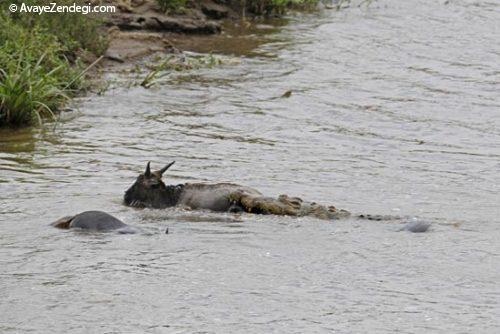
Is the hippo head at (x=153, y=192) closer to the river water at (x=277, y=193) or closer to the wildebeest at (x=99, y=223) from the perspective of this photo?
the river water at (x=277, y=193)

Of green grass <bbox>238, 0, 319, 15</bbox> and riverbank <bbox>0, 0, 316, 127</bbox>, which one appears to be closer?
riverbank <bbox>0, 0, 316, 127</bbox>

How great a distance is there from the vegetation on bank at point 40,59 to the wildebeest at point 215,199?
280cm

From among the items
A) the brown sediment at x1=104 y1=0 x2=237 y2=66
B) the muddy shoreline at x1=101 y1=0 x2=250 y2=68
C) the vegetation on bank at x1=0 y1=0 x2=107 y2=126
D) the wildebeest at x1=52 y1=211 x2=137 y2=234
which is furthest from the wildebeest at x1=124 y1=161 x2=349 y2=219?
the brown sediment at x1=104 y1=0 x2=237 y2=66

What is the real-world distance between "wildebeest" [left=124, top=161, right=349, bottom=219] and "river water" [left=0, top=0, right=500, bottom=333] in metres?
0.11

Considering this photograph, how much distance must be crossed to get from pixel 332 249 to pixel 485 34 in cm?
1004

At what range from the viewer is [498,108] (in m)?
11.7

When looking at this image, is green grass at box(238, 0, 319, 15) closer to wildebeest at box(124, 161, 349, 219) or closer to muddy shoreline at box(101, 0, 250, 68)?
muddy shoreline at box(101, 0, 250, 68)

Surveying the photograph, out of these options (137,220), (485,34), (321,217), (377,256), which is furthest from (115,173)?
(485,34)

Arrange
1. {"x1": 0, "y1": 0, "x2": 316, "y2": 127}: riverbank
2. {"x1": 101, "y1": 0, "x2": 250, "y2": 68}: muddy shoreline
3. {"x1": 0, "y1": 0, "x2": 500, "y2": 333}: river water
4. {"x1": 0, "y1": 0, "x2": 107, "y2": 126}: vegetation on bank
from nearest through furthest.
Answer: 1. {"x1": 0, "y1": 0, "x2": 500, "y2": 333}: river water
2. {"x1": 0, "y1": 0, "x2": 107, "y2": 126}: vegetation on bank
3. {"x1": 0, "y1": 0, "x2": 316, "y2": 127}: riverbank
4. {"x1": 101, "y1": 0, "x2": 250, "y2": 68}: muddy shoreline

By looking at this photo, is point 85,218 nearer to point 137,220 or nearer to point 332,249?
point 137,220

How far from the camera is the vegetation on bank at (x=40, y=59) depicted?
10.1 metres

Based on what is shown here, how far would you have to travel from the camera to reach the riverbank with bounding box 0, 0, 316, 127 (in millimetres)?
10203

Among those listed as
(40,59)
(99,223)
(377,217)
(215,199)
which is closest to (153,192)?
(215,199)

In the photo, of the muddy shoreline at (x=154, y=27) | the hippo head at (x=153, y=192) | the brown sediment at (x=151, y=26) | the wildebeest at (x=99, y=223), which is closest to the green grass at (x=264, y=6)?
the muddy shoreline at (x=154, y=27)
